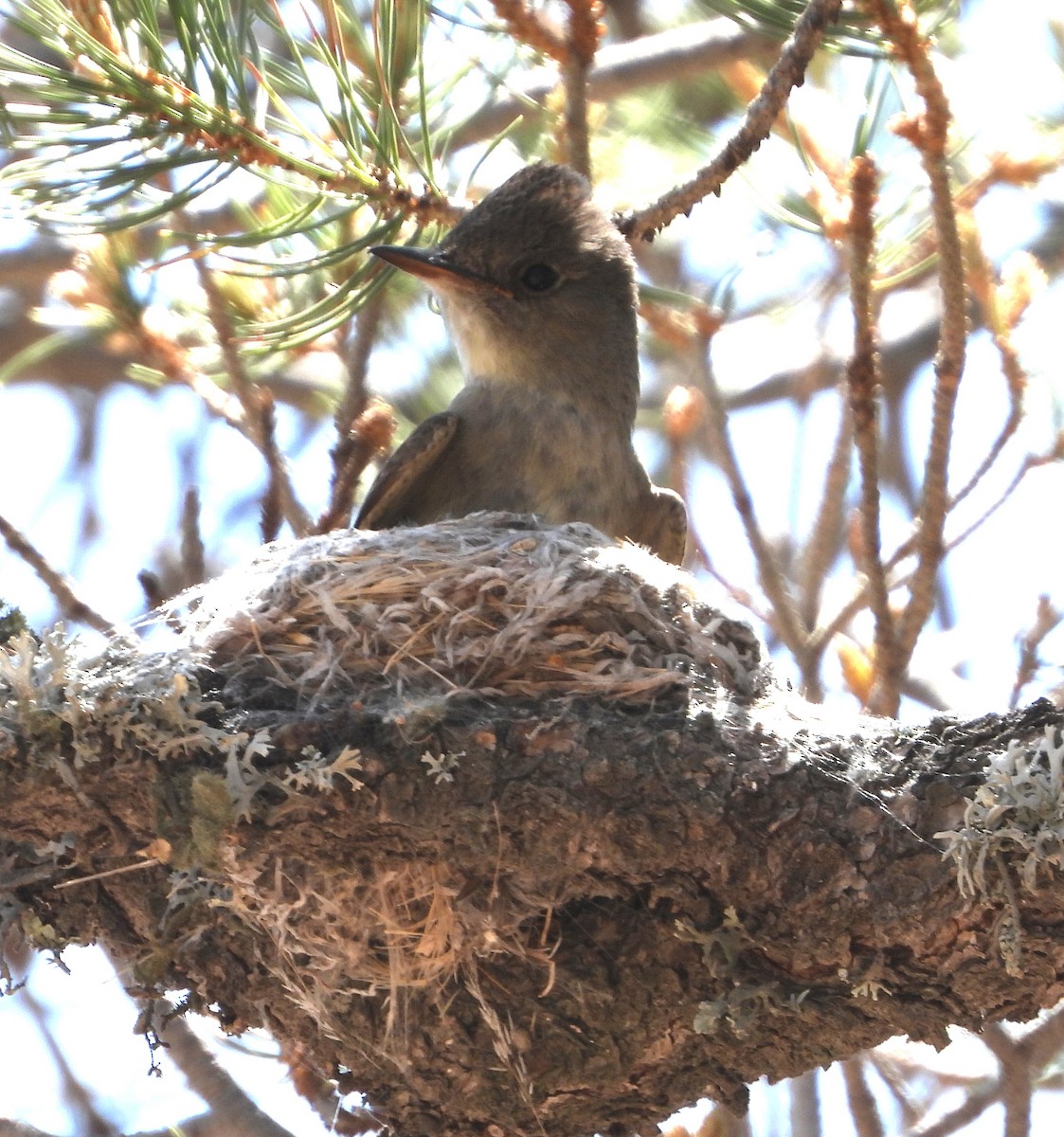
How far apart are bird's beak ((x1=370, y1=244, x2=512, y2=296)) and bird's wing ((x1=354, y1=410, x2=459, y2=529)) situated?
1.26 ft

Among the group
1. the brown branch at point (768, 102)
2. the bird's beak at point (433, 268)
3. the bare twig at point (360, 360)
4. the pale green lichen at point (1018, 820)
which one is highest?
the brown branch at point (768, 102)

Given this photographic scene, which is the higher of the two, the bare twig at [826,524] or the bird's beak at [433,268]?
the bird's beak at [433,268]

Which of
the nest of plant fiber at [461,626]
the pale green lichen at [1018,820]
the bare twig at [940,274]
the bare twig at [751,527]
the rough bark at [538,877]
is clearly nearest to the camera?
the pale green lichen at [1018,820]

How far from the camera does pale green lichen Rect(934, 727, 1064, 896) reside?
9.27ft

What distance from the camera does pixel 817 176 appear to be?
4.83 m

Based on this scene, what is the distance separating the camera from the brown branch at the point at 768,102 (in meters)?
3.81

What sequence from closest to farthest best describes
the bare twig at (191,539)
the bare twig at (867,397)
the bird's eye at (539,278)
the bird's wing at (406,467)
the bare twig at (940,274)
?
the bare twig at (940,274) → the bare twig at (867,397) → the bare twig at (191,539) → the bird's wing at (406,467) → the bird's eye at (539,278)

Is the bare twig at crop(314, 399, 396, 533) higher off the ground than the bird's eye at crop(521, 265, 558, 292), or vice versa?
the bird's eye at crop(521, 265, 558, 292)

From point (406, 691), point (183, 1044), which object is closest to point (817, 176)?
point (406, 691)

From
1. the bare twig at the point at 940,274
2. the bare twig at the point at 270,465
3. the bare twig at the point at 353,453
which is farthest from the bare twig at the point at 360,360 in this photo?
the bare twig at the point at 940,274

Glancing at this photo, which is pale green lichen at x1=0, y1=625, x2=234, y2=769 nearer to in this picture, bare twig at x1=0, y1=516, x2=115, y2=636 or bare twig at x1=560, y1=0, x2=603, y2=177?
bare twig at x1=0, y1=516, x2=115, y2=636

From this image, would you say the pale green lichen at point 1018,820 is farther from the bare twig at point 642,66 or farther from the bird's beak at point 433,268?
the bare twig at point 642,66

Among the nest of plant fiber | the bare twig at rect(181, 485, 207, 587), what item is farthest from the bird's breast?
the nest of plant fiber

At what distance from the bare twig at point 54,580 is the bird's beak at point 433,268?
1.15 metres
